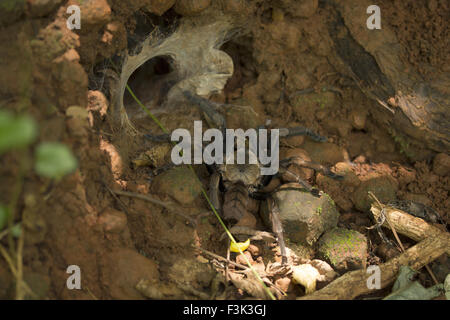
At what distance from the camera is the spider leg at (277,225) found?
138 inches

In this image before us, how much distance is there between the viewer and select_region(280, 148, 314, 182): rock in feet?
13.3

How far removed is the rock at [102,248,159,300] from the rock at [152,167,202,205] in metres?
0.69

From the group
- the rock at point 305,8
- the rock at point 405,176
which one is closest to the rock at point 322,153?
the rock at point 405,176

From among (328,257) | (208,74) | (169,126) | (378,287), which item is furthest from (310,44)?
(378,287)

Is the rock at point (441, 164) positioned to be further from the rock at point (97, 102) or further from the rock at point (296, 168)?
the rock at point (97, 102)

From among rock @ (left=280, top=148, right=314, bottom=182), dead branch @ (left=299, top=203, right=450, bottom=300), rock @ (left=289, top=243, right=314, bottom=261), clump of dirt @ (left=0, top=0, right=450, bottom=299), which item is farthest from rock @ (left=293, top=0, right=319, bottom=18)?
rock @ (left=289, top=243, right=314, bottom=261)

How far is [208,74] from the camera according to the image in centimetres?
436

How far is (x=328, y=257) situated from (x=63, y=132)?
8.03 ft

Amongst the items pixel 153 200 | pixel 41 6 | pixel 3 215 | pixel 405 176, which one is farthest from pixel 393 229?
pixel 41 6

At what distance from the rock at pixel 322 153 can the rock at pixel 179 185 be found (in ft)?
4.69

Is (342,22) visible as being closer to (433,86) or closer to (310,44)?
Answer: (310,44)

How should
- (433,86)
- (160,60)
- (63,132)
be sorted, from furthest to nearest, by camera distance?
(160,60) → (433,86) → (63,132)

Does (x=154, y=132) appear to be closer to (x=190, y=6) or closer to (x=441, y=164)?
(x=190, y=6)

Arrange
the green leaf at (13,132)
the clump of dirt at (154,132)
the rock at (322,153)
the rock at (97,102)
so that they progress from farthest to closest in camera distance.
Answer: the rock at (322,153) < the rock at (97,102) < the clump of dirt at (154,132) < the green leaf at (13,132)
